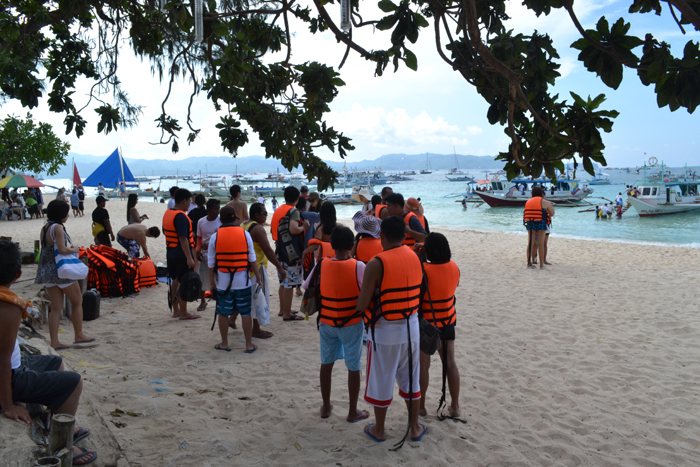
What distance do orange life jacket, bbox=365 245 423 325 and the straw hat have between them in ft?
3.71

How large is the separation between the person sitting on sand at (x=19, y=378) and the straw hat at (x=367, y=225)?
2.51 metres

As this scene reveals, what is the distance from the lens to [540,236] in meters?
9.73

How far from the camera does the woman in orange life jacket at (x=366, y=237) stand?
4.16 meters

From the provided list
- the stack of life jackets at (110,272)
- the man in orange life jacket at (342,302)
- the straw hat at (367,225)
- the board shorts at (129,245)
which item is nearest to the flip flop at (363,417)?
the man in orange life jacket at (342,302)

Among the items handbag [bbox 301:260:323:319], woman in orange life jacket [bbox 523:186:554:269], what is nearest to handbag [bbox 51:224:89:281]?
handbag [bbox 301:260:323:319]

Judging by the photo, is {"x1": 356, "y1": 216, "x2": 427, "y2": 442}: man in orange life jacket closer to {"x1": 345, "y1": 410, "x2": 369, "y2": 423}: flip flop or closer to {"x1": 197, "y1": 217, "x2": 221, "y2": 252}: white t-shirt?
{"x1": 345, "y1": 410, "x2": 369, "y2": 423}: flip flop

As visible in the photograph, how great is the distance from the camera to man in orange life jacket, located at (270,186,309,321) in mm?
5730

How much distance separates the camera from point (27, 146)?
73.1ft

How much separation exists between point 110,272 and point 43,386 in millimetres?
5371

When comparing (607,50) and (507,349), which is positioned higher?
(607,50)

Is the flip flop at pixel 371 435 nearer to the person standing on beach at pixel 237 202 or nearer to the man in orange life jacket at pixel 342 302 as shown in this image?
the man in orange life jacket at pixel 342 302

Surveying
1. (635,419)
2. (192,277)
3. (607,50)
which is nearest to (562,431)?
(635,419)

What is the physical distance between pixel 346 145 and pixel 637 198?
30451 millimetres

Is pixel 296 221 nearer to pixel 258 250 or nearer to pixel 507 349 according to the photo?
pixel 258 250
